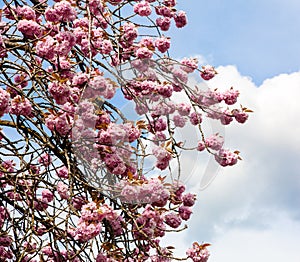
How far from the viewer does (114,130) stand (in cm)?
293

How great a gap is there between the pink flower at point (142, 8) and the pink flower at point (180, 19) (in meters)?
0.37

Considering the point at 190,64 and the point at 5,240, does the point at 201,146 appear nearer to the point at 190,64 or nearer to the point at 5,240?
the point at 190,64

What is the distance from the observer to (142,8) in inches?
165

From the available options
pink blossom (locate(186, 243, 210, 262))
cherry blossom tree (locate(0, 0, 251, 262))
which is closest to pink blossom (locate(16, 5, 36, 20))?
cherry blossom tree (locate(0, 0, 251, 262))

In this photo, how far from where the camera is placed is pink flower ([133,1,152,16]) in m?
4.20

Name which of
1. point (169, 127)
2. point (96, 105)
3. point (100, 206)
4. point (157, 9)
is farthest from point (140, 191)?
point (157, 9)

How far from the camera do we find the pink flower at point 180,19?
14.8 feet

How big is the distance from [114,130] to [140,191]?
1.26 ft

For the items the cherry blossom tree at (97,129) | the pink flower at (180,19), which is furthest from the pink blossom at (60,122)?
the pink flower at (180,19)

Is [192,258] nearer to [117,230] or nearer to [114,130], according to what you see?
[117,230]

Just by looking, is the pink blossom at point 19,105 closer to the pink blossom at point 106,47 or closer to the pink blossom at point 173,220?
the pink blossom at point 106,47

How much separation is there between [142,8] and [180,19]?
452mm

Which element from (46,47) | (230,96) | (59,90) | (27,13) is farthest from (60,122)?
(230,96)

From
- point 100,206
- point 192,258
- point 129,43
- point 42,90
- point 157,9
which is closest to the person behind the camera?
point 100,206
